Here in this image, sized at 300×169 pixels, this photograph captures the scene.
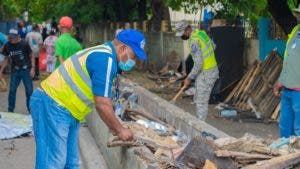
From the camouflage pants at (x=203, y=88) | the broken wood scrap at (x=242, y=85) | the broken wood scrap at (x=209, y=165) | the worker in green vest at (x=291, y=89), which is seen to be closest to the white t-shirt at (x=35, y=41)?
the broken wood scrap at (x=242, y=85)

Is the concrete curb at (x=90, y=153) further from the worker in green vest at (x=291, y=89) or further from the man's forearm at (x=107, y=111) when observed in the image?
the man's forearm at (x=107, y=111)

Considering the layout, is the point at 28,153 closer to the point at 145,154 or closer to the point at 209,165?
the point at 145,154

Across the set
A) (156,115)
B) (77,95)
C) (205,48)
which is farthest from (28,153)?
(77,95)

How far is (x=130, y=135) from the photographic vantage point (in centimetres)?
508

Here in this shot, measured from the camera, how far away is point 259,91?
13227 millimetres

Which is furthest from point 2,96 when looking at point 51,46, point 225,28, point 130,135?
point 130,135

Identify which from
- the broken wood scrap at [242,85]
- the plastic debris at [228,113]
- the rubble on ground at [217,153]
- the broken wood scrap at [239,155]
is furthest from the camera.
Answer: the broken wood scrap at [242,85]

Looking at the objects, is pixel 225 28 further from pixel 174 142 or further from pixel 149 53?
pixel 149 53

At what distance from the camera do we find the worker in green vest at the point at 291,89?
6965 millimetres

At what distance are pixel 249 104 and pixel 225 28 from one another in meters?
2.23

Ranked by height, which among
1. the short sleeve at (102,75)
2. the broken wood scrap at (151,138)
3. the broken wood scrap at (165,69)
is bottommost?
the broken wood scrap at (165,69)

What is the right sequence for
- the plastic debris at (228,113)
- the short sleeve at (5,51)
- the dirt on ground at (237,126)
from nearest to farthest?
the dirt on ground at (237,126) → the short sleeve at (5,51) → the plastic debris at (228,113)

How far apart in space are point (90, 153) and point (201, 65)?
2347 mm

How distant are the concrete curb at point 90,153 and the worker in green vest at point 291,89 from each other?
2.36 metres
